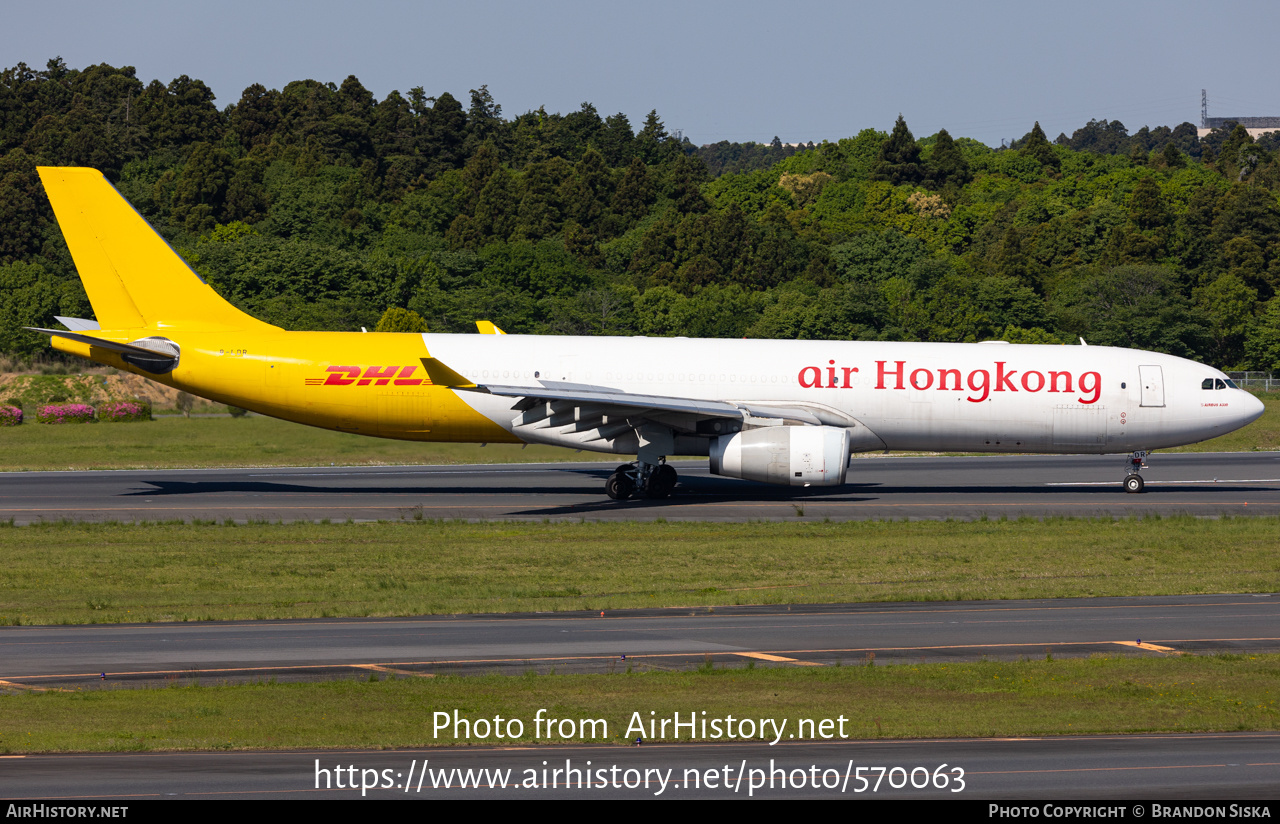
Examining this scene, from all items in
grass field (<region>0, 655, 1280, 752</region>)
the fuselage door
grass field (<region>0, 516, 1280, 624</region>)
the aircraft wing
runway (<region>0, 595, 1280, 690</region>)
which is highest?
the fuselage door

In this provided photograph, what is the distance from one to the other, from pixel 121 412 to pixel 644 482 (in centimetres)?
2741

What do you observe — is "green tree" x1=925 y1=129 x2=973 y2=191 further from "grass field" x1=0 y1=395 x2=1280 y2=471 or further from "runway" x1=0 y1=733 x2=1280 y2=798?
"runway" x1=0 y1=733 x2=1280 y2=798

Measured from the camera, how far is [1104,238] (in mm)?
130250

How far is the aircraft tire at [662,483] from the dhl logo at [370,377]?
24.1ft

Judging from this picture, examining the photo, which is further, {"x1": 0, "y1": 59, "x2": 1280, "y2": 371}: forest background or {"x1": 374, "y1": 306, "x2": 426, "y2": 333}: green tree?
{"x1": 0, "y1": 59, "x2": 1280, "y2": 371}: forest background

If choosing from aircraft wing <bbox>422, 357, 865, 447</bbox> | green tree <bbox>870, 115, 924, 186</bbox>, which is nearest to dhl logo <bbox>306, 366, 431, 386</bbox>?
aircraft wing <bbox>422, 357, 865, 447</bbox>

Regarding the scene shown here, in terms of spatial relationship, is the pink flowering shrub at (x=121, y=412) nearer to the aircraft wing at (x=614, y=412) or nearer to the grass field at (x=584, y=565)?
the aircraft wing at (x=614, y=412)

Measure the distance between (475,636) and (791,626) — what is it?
203 inches

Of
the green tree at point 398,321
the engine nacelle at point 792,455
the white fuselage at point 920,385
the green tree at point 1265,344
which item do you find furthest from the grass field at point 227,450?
the green tree at point 1265,344

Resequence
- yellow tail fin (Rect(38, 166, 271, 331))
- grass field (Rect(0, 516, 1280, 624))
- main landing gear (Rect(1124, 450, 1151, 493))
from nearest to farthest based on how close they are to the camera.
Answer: grass field (Rect(0, 516, 1280, 624)) < yellow tail fin (Rect(38, 166, 271, 331)) < main landing gear (Rect(1124, 450, 1151, 493))

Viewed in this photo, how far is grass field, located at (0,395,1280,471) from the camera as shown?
47.0 m

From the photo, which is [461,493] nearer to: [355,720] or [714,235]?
[355,720]

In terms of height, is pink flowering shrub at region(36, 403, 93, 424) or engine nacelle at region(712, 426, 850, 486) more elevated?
pink flowering shrub at region(36, 403, 93, 424)

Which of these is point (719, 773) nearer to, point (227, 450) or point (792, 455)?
point (792, 455)
